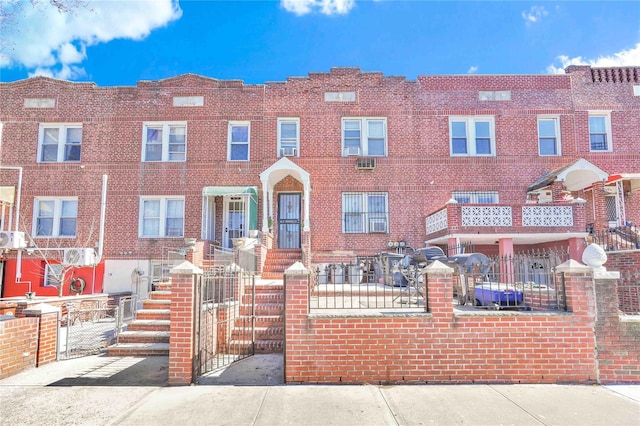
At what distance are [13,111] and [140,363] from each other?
1497 cm

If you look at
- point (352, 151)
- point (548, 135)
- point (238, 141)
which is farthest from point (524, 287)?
point (238, 141)

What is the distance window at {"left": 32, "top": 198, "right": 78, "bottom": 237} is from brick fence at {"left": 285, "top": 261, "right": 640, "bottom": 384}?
14029 mm

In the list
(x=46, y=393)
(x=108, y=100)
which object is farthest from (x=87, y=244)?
(x=46, y=393)

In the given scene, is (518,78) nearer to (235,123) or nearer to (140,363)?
(235,123)

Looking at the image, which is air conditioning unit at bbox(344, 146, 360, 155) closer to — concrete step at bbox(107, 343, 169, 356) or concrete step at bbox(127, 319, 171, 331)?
concrete step at bbox(127, 319, 171, 331)

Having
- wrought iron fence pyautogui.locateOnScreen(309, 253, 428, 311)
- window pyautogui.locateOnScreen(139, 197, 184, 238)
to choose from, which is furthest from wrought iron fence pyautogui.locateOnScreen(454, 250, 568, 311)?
window pyautogui.locateOnScreen(139, 197, 184, 238)

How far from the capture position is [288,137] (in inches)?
635

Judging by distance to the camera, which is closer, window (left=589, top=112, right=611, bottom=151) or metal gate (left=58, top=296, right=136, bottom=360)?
metal gate (left=58, top=296, right=136, bottom=360)

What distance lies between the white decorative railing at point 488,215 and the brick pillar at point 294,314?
9105mm

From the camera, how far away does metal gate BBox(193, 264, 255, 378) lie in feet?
21.3

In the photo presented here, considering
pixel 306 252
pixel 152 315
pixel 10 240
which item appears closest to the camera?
pixel 152 315

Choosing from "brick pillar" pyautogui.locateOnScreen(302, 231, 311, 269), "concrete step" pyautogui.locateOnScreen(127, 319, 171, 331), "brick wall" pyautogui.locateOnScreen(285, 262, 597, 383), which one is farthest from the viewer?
"brick pillar" pyautogui.locateOnScreen(302, 231, 311, 269)

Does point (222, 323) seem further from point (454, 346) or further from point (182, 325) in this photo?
point (454, 346)

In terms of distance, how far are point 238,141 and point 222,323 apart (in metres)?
10.2
